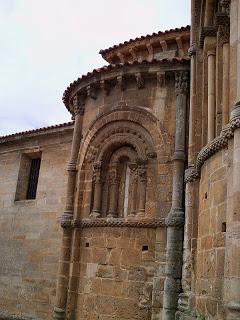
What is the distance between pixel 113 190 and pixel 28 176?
4986 mm

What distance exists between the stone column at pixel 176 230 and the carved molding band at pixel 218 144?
2.51 ft

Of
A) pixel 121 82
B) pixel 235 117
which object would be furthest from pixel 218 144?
pixel 121 82

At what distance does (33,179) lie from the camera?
13.2 meters

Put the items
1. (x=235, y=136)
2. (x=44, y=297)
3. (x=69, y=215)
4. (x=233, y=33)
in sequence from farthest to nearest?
(x=44, y=297) < (x=69, y=215) < (x=233, y=33) < (x=235, y=136)

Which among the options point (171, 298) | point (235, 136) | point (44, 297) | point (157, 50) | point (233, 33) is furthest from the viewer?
point (157, 50)

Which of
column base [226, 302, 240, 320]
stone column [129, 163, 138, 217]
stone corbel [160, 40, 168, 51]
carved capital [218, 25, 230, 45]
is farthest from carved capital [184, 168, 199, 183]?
stone corbel [160, 40, 168, 51]

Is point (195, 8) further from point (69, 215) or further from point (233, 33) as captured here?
point (69, 215)

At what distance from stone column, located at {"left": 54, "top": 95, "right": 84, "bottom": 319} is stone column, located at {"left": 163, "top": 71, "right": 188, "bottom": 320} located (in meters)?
2.51

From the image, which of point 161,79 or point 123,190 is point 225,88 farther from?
point 123,190

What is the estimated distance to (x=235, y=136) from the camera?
17.0 feet

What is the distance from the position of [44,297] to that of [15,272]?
4.86ft

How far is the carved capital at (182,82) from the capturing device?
8844 mm

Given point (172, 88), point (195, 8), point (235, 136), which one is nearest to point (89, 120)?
point (172, 88)

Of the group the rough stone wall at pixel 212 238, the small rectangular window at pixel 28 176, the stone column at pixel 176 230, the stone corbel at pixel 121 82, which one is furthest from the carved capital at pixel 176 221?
the small rectangular window at pixel 28 176
